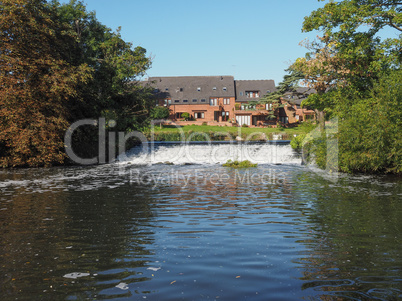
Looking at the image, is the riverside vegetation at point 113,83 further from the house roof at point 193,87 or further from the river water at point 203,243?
the house roof at point 193,87

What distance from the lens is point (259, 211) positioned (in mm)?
12195

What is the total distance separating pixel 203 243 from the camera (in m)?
8.38

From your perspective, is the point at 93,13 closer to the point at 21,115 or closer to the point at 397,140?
the point at 21,115

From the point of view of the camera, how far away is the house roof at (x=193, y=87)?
3130 inches

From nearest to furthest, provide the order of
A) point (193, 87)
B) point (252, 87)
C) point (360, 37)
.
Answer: point (360, 37) → point (193, 87) → point (252, 87)

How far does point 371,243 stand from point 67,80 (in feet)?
88.8

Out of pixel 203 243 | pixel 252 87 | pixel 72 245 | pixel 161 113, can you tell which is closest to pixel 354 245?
pixel 203 243

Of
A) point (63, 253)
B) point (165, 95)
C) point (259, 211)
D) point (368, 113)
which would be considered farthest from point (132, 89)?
point (165, 95)

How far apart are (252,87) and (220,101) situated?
860cm

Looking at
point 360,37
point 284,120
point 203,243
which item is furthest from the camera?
point 284,120

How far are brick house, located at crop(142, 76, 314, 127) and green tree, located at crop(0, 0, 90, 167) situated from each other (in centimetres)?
4317

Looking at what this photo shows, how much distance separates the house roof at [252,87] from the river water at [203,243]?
63.8 metres

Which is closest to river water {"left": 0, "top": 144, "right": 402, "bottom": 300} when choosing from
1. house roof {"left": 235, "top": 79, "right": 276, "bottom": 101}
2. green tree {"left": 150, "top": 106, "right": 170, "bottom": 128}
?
green tree {"left": 150, "top": 106, "right": 170, "bottom": 128}

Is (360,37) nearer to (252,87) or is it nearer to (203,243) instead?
(203,243)
